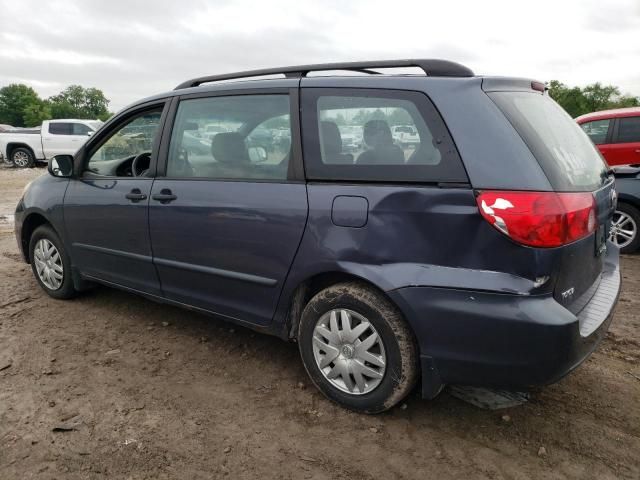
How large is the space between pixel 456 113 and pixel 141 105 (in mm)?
2304

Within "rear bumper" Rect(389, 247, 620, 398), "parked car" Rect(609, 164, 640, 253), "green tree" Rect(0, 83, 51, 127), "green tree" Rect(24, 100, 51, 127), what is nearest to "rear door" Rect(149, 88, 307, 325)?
"rear bumper" Rect(389, 247, 620, 398)

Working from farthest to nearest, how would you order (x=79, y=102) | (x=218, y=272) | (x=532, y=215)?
(x=79, y=102), (x=218, y=272), (x=532, y=215)

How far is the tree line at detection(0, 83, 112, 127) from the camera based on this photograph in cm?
9523

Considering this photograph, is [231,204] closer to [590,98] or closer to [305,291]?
[305,291]

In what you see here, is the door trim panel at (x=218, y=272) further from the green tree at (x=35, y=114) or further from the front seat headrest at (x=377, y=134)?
the green tree at (x=35, y=114)

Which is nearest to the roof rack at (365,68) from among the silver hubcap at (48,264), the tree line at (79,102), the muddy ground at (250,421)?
the muddy ground at (250,421)

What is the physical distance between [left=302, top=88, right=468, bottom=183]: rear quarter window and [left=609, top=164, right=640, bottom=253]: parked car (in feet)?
14.3

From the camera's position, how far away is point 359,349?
2.58m

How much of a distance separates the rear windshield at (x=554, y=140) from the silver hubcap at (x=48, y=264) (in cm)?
365

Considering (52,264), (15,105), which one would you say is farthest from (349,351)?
(15,105)

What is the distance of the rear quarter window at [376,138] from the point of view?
7.65 feet

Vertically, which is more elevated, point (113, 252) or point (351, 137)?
point (351, 137)

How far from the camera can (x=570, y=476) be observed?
2.22 meters

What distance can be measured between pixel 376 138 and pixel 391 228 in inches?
18.9
